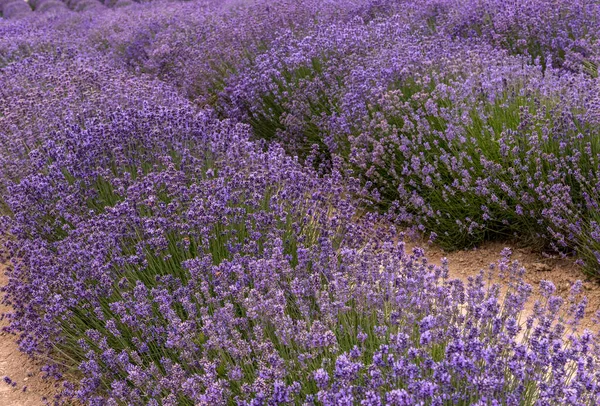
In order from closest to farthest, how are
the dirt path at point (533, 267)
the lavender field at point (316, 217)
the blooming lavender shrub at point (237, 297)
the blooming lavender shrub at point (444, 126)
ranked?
the blooming lavender shrub at point (237, 297), the lavender field at point (316, 217), the dirt path at point (533, 267), the blooming lavender shrub at point (444, 126)

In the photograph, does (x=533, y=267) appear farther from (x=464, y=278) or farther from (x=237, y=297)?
(x=237, y=297)

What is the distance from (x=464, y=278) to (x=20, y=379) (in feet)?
8.78

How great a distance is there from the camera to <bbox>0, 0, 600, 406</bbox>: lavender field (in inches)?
89.9

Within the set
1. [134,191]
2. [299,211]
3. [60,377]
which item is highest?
[134,191]

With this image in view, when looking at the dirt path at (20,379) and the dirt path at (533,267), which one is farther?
the dirt path at (533,267)

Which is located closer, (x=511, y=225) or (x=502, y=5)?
(x=511, y=225)

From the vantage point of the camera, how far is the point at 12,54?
27.5ft

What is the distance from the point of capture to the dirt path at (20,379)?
10.8 ft

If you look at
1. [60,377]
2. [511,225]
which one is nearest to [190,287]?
[60,377]

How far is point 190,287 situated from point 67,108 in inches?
102

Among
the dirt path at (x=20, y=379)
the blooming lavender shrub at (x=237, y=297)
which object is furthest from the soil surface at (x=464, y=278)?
the blooming lavender shrub at (x=237, y=297)

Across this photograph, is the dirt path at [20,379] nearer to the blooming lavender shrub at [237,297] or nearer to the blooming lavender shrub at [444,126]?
the blooming lavender shrub at [237,297]

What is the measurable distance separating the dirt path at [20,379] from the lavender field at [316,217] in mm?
126

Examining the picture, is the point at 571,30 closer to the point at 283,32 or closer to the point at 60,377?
the point at 283,32
